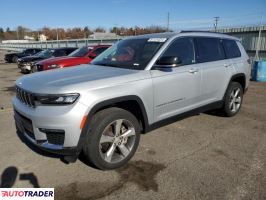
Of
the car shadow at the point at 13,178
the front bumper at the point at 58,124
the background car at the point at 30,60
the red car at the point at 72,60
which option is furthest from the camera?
the background car at the point at 30,60

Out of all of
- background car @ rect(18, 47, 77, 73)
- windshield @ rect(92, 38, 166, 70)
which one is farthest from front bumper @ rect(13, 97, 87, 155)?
background car @ rect(18, 47, 77, 73)

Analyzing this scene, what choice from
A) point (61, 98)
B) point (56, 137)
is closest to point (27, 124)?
point (56, 137)

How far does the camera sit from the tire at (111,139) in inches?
124

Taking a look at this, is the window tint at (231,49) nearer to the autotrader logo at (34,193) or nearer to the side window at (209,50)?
the side window at (209,50)

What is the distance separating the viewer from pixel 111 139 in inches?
135

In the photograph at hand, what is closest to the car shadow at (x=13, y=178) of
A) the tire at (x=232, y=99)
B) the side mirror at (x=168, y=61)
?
the side mirror at (x=168, y=61)

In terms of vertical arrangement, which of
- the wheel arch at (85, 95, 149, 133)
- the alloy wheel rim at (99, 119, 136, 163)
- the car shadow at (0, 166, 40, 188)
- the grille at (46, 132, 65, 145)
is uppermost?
the wheel arch at (85, 95, 149, 133)

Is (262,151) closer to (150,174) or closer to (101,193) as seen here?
(150,174)

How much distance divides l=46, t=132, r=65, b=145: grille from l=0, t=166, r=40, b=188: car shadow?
0.62m

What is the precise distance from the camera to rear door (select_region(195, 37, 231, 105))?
4.62 m

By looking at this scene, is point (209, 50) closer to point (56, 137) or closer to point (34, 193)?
point (56, 137)

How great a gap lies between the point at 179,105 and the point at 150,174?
1.34 metres

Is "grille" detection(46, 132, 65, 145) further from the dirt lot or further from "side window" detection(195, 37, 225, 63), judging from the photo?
"side window" detection(195, 37, 225, 63)

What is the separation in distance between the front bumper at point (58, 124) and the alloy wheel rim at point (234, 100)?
12.4 ft
